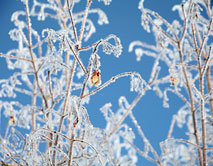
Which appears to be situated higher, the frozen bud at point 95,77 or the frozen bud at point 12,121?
the frozen bud at point 12,121

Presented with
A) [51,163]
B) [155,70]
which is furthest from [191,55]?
[51,163]

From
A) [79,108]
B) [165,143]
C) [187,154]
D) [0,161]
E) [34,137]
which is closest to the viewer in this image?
[79,108]

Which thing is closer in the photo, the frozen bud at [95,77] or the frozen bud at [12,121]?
the frozen bud at [95,77]

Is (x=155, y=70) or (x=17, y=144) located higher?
(x=155, y=70)

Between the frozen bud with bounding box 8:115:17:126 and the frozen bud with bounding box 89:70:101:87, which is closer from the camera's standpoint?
the frozen bud with bounding box 89:70:101:87

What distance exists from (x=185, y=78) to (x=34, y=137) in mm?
884

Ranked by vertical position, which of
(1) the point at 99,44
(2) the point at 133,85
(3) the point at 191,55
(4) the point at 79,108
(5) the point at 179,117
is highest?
(3) the point at 191,55

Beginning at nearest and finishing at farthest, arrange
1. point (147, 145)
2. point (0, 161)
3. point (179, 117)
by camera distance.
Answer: point (0, 161)
point (147, 145)
point (179, 117)

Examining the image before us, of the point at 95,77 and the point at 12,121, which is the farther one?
the point at 12,121

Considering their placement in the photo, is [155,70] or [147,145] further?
[155,70]

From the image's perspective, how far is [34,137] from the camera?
3.45 feet

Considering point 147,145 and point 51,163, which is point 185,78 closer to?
point 147,145

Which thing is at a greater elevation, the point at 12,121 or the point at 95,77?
the point at 12,121

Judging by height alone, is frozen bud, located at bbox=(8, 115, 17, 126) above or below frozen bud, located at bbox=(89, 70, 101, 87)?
above
